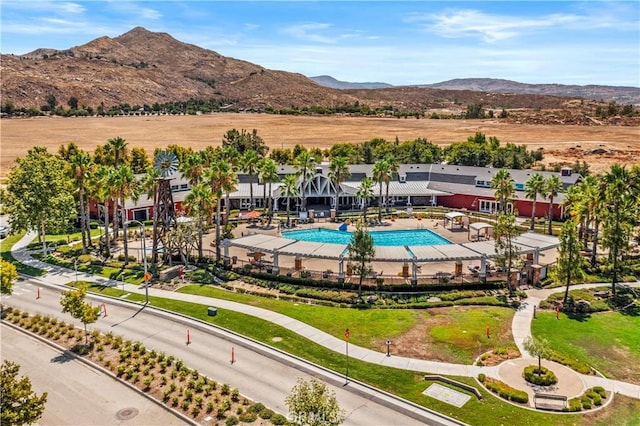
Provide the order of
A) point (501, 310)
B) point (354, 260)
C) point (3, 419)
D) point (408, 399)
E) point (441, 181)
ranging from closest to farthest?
point (3, 419) < point (408, 399) < point (501, 310) < point (354, 260) < point (441, 181)

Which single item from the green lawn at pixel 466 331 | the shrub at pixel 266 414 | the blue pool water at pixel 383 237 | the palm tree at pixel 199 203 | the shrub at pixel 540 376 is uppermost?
the palm tree at pixel 199 203

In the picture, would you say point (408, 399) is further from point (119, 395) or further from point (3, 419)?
point (3, 419)

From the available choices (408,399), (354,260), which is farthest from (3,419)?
(354,260)

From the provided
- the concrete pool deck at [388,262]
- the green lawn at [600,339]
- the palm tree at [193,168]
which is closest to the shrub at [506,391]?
the green lawn at [600,339]

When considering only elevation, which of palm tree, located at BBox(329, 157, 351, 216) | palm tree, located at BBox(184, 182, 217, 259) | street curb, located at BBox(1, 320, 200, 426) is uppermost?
palm tree, located at BBox(329, 157, 351, 216)

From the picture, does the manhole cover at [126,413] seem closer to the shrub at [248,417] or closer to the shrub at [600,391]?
the shrub at [248,417]

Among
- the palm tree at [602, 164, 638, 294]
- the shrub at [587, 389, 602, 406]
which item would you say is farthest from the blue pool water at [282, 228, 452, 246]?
the shrub at [587, 389, 602, 406]

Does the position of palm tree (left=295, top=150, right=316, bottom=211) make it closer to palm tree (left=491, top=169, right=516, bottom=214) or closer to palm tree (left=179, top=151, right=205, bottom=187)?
palm tree (left=179, top=151, right=205, bottom=187)
